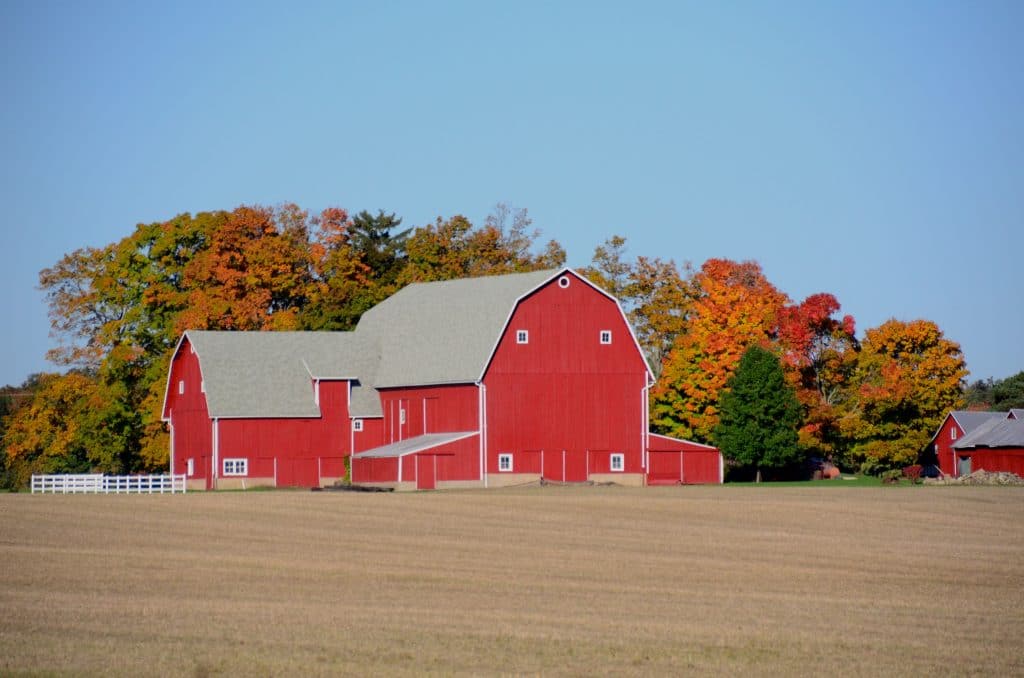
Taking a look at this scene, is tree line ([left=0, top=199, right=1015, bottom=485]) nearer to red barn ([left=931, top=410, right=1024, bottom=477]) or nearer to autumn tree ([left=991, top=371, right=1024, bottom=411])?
red barn ([left=931, top=410, right=1024, bottom=477])

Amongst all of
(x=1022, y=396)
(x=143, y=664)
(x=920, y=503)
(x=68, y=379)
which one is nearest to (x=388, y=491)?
(x=920, y=503)

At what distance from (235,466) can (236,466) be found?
0.04m

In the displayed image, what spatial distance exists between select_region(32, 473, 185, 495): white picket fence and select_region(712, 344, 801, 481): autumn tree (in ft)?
79.6

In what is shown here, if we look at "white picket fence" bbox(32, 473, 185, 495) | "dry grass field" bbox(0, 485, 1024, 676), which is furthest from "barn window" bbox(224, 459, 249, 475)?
"dry grass field" bbox(0, 485, 1024, 676)

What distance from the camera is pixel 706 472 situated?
72.3 metres

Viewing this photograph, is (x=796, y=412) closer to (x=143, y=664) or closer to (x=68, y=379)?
(x=68, y=379)

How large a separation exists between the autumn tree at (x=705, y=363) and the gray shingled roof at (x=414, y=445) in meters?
15.7

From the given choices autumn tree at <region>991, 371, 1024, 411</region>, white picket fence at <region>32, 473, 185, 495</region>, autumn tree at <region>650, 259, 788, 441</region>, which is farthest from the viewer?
autumn tree at <region>991, 371, 1024, 411</region>

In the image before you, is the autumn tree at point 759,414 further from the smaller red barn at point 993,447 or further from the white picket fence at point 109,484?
the white picket fence at point 109,484

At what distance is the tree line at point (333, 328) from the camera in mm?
81625

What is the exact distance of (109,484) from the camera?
227 ft

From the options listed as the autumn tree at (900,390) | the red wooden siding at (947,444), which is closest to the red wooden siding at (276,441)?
the autumn tree at (900,390)

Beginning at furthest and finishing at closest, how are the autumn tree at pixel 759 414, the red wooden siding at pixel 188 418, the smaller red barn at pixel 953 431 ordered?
the smaller red barn at pixel 953 431 → the autumn tree at pixel 759 414 → the red wooden siding at pixel 188 418

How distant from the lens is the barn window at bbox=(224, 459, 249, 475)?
70.8 m
